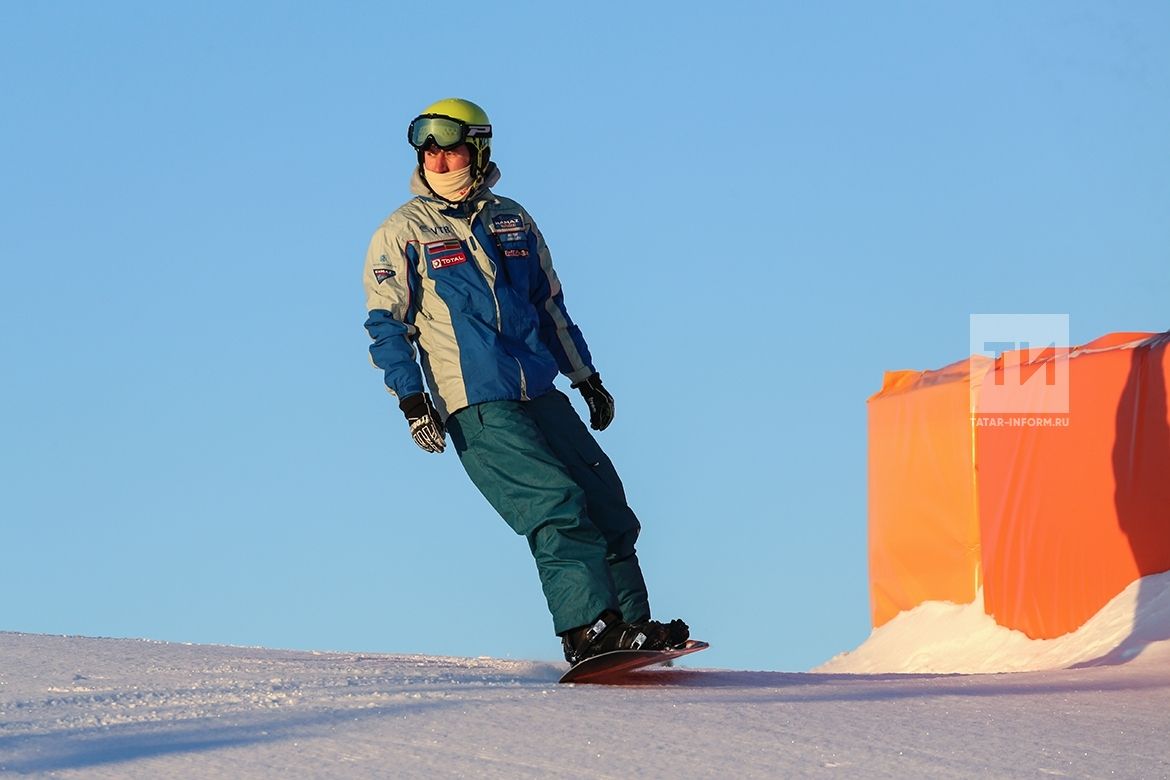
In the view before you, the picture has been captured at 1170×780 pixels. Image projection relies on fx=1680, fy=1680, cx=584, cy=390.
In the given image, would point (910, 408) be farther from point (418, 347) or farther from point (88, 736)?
point (88, 736)

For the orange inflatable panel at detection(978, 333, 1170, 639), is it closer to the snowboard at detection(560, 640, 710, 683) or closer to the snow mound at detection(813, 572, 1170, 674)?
the snow mound at detection(813, 572, 1170, 674)

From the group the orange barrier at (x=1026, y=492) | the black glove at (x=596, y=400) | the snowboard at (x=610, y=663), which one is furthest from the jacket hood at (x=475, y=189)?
the orange barrier at (x=1026, y=492)

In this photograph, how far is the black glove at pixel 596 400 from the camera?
18.8ft

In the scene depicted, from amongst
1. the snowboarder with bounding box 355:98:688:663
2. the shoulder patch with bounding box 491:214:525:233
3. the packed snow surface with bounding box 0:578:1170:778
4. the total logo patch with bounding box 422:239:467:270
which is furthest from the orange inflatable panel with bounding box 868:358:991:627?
the total logo patch with bounding box 422:239:467:270

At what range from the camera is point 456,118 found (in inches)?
207

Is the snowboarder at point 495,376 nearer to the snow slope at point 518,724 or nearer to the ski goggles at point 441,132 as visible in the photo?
the ski goggles at point 441,132

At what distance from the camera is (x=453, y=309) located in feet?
16.6

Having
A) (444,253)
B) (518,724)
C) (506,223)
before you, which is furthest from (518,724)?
(506,223)

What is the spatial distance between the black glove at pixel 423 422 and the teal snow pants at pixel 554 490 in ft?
0.42

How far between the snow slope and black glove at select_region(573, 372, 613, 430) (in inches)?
40.8

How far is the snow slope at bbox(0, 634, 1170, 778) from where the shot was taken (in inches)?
130

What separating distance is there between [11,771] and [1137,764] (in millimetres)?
2329

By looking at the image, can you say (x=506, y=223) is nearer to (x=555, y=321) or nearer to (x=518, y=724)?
(x=555, y=321)

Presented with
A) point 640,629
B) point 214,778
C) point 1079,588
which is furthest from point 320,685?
point 1079,588
